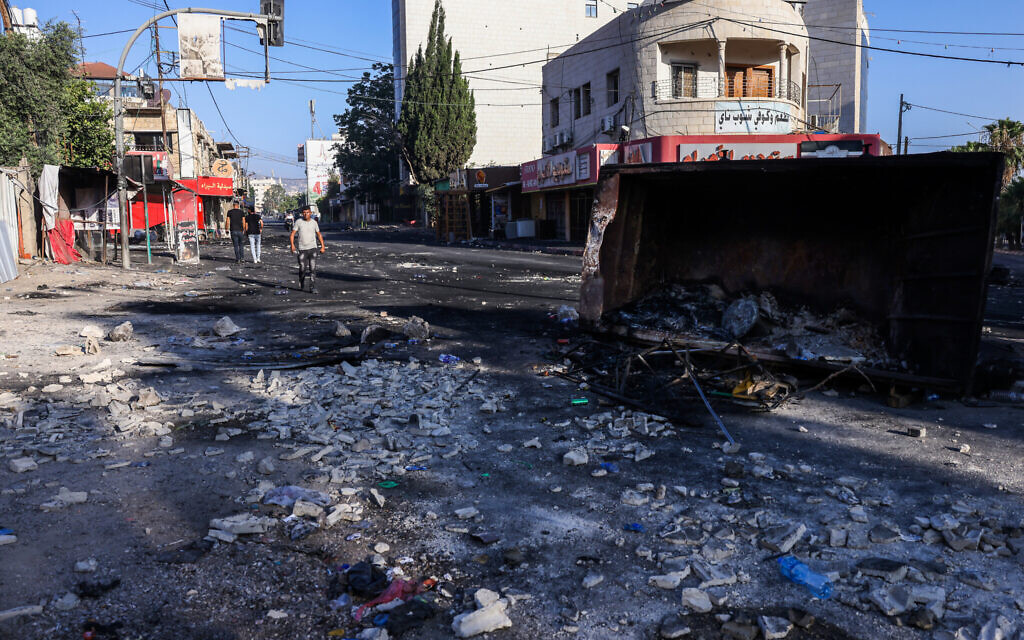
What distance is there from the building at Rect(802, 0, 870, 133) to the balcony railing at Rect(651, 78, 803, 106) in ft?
30.2

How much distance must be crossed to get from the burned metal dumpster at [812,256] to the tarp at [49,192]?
53.2 ft

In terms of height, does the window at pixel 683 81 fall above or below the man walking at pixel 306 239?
above

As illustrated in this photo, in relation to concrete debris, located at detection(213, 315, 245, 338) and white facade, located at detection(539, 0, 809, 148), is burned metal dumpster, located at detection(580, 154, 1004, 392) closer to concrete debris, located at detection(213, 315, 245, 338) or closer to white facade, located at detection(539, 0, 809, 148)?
concrete debris, located at detection(213, 315, 245, 338)

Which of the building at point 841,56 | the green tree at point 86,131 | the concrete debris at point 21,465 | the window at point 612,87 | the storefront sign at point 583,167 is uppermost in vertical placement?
the building at point 841,56

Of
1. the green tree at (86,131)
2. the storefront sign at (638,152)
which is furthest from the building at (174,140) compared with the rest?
the storefront sign at (638,152)

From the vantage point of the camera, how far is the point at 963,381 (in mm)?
5586

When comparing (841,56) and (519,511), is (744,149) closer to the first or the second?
(841,56)

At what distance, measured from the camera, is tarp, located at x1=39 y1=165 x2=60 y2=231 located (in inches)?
689

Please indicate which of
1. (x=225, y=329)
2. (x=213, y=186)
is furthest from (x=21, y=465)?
(x=213, y=186)

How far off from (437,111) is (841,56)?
2478cm

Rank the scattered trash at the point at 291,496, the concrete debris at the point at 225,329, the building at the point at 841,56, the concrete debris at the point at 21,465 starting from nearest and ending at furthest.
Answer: the scattered trash at the point at 291,496 < the concrete debris at the point at 21,465 < the concrete debris at the point at 225,329 < the building at the point at 841,56

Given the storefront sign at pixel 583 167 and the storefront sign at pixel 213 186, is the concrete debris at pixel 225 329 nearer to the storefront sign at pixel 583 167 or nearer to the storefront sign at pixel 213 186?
Result: the storefront sign at pixel 583 167

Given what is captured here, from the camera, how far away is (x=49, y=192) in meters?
17.7

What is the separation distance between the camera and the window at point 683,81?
96.4 ft
